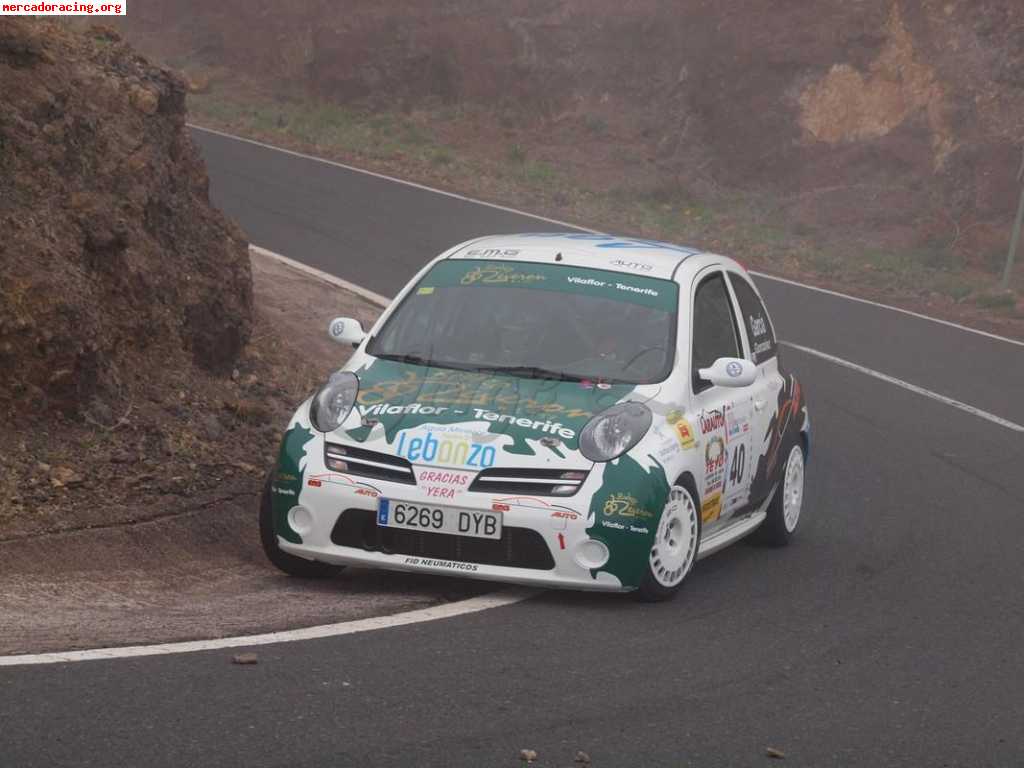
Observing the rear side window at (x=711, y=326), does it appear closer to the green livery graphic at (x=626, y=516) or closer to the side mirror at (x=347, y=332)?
the green livery graphic at (x=626, y=516)

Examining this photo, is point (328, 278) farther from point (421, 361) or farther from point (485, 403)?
point (485, 403)

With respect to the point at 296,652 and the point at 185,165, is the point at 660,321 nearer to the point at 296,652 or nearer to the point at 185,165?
the point at 296,652

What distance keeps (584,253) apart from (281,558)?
8.04ft

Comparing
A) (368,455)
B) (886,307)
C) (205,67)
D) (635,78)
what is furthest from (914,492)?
(205,67)

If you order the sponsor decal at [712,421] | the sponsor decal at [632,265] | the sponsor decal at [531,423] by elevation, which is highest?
the sponsor decal at [632,265]

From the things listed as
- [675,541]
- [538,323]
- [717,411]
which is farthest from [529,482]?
[717,411]

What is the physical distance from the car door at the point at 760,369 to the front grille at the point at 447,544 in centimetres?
199

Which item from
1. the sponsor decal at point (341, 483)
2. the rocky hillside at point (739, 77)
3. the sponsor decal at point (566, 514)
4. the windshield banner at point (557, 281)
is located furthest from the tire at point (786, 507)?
the rocky hillside at point (739, 77)

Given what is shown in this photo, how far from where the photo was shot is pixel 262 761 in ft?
16.7

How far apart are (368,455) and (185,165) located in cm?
528

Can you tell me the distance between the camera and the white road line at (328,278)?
18234 mm

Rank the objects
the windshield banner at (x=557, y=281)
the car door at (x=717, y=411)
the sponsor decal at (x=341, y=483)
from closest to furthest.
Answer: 1. the sponsor decal at (x=341, y=483)
2. the car door at (x=717, y=411)
3. the windshield banner at (x=557, y=281)

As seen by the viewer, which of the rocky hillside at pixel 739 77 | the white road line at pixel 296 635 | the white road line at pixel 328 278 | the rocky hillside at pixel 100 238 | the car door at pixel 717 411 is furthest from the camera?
the rocky hillside at pixel 739 77

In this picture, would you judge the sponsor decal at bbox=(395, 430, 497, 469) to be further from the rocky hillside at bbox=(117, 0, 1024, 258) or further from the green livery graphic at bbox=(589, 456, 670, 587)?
the rocky hillside at bbox=(117, 0, 1024, 258)
